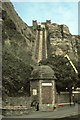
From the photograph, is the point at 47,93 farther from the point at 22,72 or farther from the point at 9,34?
the point at 9,34

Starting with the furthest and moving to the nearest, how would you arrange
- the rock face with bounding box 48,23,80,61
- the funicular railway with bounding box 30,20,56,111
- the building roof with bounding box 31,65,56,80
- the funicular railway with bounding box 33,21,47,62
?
the rock face with bounding box 48,23,80,61 < the funicular railway with bounding box 33,21,47,62 < the building roof with bounding box 31,65,56,80 < the funicular railway with bounding box 30,20,56,111

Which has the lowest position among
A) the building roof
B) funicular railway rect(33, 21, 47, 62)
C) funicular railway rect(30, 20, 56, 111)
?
funicular railway rect(30, 20, 56, 111)

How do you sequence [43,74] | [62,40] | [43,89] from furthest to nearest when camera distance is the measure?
[62,40] → [43,74] → [43,89]

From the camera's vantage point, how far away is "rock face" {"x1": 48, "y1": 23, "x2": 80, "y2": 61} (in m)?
108

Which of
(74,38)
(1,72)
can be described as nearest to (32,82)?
(1,72)

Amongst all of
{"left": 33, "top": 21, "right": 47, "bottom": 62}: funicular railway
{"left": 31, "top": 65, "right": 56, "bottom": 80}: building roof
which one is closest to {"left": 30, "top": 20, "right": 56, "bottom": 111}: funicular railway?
{"left": 31, "top": 65, "right": 56, "bottom": 80}: building roof

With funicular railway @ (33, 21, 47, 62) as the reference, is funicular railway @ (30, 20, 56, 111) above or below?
below

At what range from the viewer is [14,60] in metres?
39.8

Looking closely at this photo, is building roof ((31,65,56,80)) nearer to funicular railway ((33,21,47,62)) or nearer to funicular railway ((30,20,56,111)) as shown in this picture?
funicular railway ((30,20,56,111))

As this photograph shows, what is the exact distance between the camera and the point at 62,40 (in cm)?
11569

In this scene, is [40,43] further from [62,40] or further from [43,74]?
[43,74]

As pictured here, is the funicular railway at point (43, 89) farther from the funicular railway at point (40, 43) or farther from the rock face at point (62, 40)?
the rock face at point (62, 40)

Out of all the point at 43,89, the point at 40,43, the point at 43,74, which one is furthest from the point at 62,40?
the point at 43,89

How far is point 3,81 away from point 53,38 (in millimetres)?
82088
